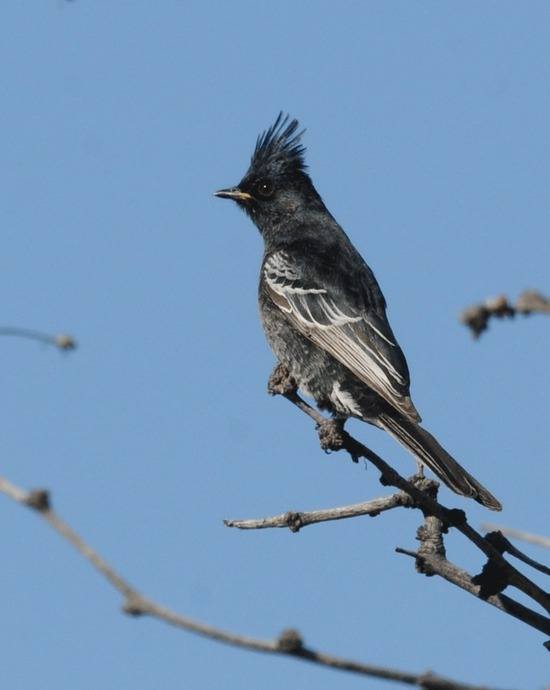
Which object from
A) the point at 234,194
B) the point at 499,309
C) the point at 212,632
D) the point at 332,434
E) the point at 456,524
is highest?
the point at 234,194

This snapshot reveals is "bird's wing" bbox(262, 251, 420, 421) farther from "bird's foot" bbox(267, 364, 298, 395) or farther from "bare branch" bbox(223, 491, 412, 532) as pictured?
"bare branch" bbox(223, 491, 412, 532)

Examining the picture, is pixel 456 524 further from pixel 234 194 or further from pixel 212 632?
pixel 234 194

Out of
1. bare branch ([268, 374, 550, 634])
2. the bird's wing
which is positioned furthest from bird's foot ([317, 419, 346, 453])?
the bird's wing

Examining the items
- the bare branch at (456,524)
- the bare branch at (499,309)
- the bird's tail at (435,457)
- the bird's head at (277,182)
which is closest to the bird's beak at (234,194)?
the bird's head at (277,182)

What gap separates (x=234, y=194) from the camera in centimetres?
905

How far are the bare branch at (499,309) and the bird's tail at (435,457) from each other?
12.4ft

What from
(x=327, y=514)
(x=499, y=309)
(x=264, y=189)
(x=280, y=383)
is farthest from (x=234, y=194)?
(x=499, y=309)

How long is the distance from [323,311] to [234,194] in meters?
1.94

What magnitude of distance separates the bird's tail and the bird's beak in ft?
9.65

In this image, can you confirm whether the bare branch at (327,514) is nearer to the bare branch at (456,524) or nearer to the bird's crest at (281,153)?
the bare branch at (456,524)

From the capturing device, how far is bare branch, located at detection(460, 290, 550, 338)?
1.67 metres

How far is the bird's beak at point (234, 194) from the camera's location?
9.00 m

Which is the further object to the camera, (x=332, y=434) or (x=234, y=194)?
(x=234, y=194)

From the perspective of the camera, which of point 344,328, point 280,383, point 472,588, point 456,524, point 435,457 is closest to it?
point 472,588
